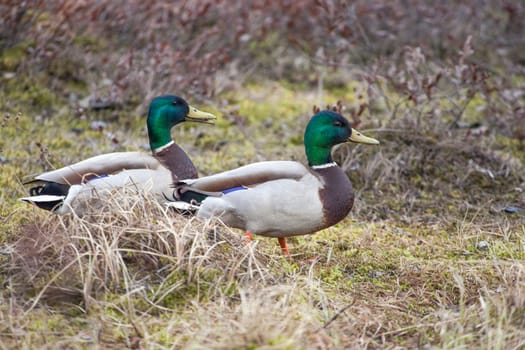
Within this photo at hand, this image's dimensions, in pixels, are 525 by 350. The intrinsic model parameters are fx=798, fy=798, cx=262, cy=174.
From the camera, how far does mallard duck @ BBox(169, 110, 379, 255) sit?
160 inches

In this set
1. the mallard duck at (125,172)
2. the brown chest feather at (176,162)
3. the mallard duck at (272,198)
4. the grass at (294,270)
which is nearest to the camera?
the grass at (294,270)

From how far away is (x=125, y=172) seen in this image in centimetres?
445

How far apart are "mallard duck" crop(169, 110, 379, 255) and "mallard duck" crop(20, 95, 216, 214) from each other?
0.31 m

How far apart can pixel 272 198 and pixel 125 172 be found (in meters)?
0.92

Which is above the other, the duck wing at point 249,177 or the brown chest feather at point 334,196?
the duck wing at point 249,177

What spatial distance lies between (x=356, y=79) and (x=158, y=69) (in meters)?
2.22

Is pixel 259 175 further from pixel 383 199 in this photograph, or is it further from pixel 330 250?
pixel 383 199

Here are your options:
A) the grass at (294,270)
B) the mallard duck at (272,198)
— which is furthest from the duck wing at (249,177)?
the grass at (294,270)

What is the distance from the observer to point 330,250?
4.26 metres

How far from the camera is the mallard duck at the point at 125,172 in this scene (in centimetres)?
429

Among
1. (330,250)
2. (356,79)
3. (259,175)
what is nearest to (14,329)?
(259,175)

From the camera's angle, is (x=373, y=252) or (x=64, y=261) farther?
(x=373, y=252)

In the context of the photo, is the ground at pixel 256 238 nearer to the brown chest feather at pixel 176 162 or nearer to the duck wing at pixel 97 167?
the duck wing at pixel 97 167

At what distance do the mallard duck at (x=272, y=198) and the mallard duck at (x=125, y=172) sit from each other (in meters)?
0.31
